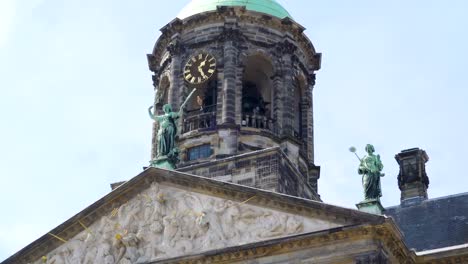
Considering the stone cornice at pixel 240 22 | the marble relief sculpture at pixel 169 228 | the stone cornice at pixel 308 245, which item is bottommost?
the stone cornice at pixel 308 245

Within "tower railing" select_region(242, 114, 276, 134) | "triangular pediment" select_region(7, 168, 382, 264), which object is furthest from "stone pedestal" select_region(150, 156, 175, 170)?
"tower railing" select_region(242, 114, 276, 134)

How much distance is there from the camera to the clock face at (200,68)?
117 ft

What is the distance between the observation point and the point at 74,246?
30688 millimetres

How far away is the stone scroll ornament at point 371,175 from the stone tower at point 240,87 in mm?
4649

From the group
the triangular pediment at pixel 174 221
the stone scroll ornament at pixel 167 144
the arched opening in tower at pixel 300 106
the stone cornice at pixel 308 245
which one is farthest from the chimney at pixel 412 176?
the stone scroll ornament at pixel 167 144

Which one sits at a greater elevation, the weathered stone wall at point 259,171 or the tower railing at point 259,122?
the tower railing at point 259,122

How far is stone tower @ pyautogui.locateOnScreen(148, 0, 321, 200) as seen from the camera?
111 feet

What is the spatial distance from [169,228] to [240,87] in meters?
7.36

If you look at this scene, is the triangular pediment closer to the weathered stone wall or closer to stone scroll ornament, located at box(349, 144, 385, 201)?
stone scroll ornament, located at box(349, 144, 385, 201)

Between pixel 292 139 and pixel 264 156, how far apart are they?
219 centimetres

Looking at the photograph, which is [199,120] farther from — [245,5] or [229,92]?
[245,5]

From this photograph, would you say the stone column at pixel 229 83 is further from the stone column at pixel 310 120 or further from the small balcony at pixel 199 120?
the stone column at pixel 310 120

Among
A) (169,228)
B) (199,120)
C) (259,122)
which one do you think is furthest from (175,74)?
(169,228)

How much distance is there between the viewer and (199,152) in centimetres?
3444
